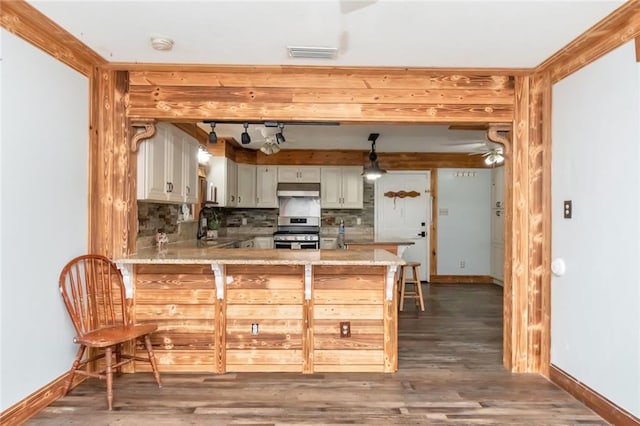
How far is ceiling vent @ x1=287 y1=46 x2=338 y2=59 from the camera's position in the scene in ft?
8.52

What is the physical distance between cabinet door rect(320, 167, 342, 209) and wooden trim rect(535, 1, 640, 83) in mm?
4015

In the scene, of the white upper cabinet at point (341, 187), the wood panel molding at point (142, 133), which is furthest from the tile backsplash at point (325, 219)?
the wood panel molding at point (142, 133)

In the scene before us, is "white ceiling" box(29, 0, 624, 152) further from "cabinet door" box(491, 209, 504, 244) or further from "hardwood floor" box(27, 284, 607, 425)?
"cabinet door" box(491, 209, 504, 244)

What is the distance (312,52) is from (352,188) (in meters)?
4.17

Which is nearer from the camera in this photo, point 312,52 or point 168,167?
point 312,52

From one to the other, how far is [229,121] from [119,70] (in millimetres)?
886

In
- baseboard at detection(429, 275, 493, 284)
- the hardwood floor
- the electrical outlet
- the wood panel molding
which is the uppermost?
the wood panel molding

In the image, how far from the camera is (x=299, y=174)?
6.70 m

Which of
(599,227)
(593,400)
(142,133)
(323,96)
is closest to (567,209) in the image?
(599,227)

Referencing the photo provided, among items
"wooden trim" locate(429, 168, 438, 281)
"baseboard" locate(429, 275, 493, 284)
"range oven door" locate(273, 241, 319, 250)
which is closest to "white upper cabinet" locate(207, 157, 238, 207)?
"range oven door" locate(273, 241, 319, 250)

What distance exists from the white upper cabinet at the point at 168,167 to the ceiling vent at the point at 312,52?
1402 mm

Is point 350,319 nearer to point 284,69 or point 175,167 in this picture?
point 284,69

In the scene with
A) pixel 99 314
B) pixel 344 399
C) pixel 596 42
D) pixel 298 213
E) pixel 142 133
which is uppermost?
pixel 596 42

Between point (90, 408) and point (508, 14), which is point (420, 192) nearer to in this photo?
point (508, 14)
